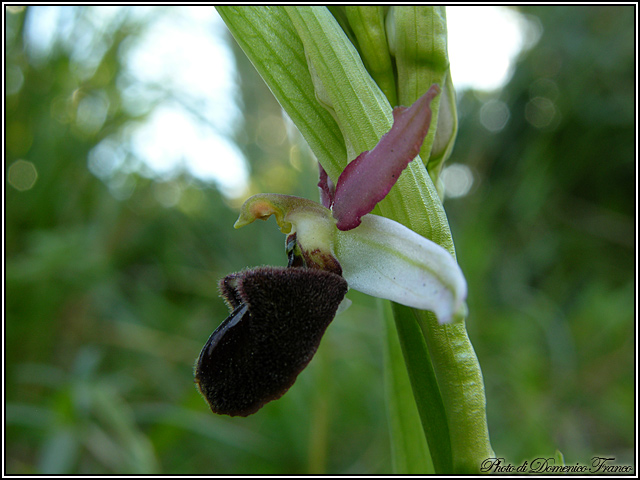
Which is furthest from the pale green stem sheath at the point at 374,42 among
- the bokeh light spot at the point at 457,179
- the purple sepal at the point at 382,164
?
the bokeh light spot at the point at 457,179

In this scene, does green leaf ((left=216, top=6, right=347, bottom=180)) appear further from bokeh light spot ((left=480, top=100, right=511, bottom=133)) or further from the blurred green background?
bokeh light spot ((left=480, top=100, right=511, bottom=133))

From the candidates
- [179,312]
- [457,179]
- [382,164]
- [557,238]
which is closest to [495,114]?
[457,179]

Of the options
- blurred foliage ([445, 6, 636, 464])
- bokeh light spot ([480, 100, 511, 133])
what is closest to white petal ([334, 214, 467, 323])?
blurred foliage ([445, 6, 636, 464])

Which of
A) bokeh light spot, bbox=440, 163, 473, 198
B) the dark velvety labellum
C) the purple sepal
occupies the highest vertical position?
bokeh light spot, bbox=440, 163, 473, 198

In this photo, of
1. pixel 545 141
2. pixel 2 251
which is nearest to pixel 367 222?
pixel 2 251

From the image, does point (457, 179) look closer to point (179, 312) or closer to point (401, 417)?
point (179, 312)

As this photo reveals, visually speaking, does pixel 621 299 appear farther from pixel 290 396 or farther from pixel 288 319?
pixel 288 319

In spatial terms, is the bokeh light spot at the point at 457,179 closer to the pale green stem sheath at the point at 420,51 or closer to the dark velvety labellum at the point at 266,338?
the pale green stem sheath at the point at 420,51
